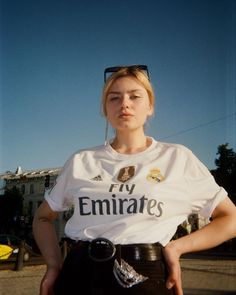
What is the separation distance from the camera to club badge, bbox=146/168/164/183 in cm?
150

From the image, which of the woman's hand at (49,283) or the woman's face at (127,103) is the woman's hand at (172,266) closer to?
the woman's hand at (49,283)

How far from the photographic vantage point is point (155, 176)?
151 cm

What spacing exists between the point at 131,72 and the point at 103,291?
93cm

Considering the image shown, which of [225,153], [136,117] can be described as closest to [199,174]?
[136,117]

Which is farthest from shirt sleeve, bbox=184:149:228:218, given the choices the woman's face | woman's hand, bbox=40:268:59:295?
woman's hand, bbox=40:268:59:295

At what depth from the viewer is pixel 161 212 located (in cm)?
141

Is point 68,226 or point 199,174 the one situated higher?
point 199,174

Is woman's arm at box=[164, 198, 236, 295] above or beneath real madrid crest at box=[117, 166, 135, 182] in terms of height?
beneath

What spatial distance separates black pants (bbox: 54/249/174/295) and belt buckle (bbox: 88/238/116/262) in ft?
0.06

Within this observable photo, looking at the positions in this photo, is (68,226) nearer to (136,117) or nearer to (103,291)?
(103,291)

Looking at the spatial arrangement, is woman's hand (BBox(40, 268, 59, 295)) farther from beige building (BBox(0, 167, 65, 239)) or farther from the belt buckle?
beige building (BBox(0, 167, 65, 239))

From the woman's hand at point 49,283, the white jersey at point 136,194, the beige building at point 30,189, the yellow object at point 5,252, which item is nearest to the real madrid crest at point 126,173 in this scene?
the white jersey at point 136,194

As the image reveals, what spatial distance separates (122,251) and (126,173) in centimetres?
34

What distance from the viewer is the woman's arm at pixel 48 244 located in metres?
1.47
